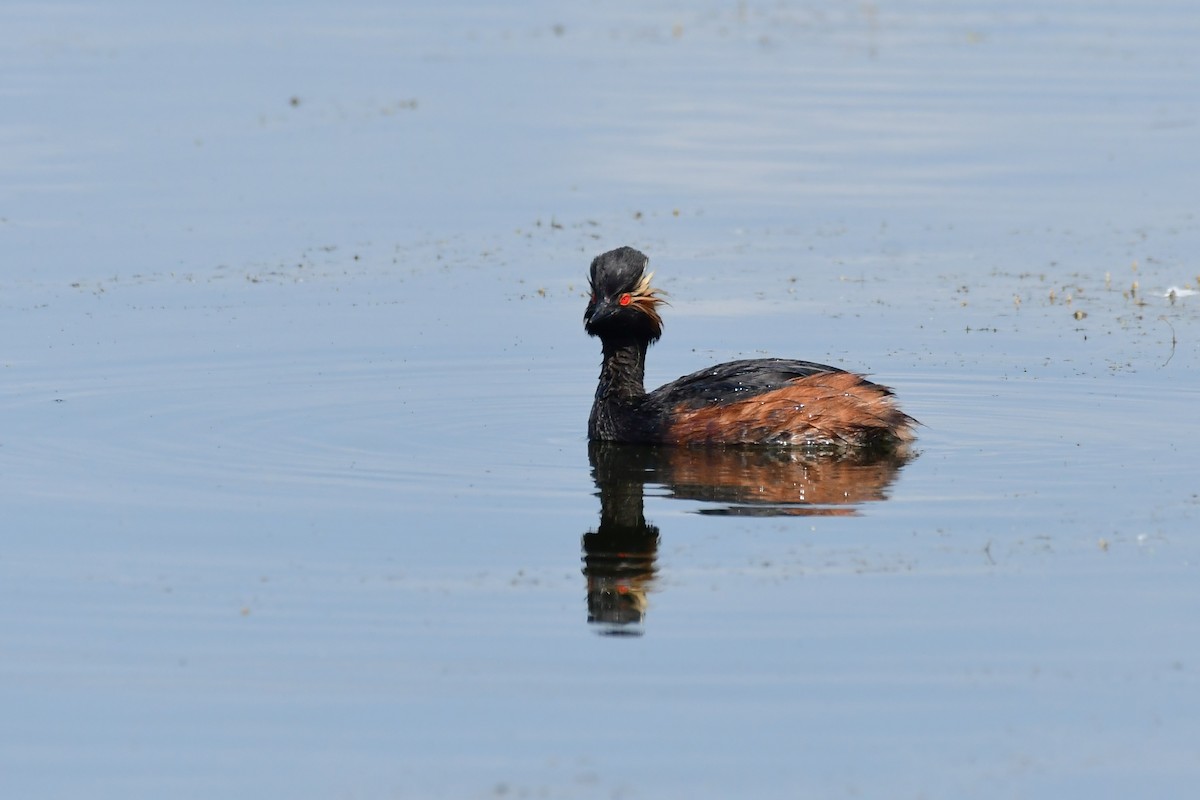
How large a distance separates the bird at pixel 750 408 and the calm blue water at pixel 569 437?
0.30 meters

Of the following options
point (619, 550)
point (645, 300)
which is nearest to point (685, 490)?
point (619, 550)

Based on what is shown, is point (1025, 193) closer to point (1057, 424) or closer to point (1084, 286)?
point (1084, 286)

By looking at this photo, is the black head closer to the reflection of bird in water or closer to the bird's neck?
the bird's neck

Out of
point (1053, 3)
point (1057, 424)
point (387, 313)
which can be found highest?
point (1053, 3)

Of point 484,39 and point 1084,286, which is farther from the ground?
point 484,39

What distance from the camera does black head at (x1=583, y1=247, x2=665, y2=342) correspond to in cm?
1373

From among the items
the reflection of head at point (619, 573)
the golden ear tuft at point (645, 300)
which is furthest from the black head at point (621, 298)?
the reflection of head at point (619, 573)

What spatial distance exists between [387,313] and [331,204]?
4.19 metres

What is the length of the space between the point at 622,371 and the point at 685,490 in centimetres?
199

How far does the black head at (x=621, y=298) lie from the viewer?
13734 mm

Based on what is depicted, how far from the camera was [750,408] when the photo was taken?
523 inches

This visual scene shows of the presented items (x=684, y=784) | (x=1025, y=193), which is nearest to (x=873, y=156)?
(x=1025, y=193)

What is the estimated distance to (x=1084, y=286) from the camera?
1758 centimetres

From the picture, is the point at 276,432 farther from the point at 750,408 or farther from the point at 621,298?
the point at 750,408
